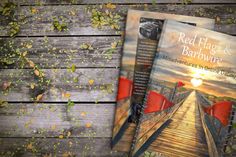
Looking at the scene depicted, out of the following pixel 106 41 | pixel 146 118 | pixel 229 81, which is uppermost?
pixel 106 41

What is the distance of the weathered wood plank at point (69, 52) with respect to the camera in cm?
131

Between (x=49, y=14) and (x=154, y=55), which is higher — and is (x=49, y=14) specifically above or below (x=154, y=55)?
above

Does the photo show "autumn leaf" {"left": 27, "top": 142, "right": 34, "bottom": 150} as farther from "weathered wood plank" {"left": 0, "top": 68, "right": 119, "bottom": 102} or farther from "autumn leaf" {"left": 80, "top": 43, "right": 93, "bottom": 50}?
"autumn leaf" {"left": 80, "top": 43, "right": 93, "bottom": 50}

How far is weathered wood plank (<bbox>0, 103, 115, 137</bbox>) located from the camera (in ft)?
4.28

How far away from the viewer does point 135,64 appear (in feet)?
4.21

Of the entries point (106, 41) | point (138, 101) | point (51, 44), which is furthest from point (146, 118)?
point (51, 44)

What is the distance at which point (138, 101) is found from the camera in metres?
1.29

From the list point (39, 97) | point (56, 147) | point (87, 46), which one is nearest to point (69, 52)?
point (87, 46)

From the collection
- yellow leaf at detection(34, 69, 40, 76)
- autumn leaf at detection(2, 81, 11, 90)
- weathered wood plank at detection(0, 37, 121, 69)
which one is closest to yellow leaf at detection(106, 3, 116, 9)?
weathered wood plank at detection(0, 37, 121, 69)

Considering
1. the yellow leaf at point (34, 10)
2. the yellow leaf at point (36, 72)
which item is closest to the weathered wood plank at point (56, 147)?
the yellow leaf at point (36, 72)

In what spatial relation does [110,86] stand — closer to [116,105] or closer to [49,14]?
[116,105]

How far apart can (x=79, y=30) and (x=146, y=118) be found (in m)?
0.45

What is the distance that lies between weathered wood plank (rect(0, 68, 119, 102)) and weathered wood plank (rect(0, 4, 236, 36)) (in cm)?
16

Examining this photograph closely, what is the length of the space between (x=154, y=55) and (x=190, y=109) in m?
0.26
